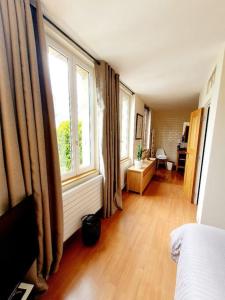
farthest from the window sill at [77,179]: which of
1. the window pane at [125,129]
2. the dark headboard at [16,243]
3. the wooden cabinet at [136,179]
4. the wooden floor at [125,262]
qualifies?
the window pane at [125,129]

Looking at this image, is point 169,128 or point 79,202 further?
point 169,128

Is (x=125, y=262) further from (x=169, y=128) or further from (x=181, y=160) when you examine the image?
(x=169, y=128)

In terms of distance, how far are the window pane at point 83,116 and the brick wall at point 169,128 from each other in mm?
4483

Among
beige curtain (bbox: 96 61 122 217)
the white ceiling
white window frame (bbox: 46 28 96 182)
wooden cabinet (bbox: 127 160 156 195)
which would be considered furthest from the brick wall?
white window frame (bbox: 46 28 96 182)

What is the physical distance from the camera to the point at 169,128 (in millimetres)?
5832

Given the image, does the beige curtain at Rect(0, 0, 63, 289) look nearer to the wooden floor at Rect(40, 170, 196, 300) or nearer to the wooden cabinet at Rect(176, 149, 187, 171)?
the wooden floor at Rect(40, 170, 196, 300)

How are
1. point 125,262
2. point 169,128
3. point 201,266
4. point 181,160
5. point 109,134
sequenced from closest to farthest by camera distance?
point 201,266 < point 125,262 < point 109,134 < point 181,160 < point 169,128

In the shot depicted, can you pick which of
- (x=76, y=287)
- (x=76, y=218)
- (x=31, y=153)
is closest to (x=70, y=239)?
(x=76, y=218)

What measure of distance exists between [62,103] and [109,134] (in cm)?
82

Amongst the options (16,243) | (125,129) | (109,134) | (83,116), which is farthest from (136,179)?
(16,243)

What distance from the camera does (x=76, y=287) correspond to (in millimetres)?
1283

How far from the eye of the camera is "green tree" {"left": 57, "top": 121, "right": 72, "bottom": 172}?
1.66 meters

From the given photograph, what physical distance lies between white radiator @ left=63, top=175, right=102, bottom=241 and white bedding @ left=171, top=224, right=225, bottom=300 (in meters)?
1.16

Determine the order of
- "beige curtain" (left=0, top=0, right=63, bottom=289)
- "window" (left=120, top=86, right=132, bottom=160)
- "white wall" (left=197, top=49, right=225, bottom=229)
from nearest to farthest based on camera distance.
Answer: "beige curtain" (left=0, top=0, right=63, bottom=289) < "white wall" (left=197, top=49, right=225, bottom=229) < "window" (left=120, top=86, right=132, bottom=160)
